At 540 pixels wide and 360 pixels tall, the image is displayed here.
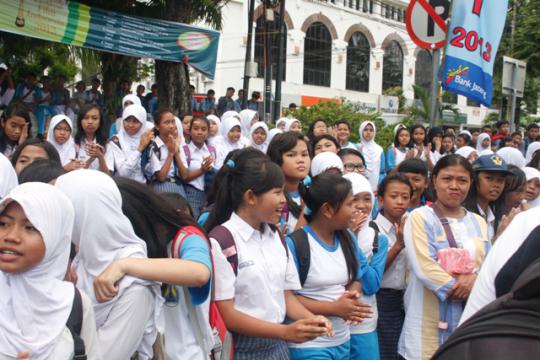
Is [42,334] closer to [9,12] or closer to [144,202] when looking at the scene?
A: [144,202]

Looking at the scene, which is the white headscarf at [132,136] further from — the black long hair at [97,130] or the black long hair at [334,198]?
the black long hair at [334,198]

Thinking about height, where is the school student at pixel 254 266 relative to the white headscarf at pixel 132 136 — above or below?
below

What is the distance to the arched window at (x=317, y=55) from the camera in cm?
3609

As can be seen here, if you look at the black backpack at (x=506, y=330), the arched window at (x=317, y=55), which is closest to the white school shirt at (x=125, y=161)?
the black backpack at (x=506, y=330)

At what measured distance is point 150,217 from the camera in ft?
7.32


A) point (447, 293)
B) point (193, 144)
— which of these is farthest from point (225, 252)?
point (193, 144)

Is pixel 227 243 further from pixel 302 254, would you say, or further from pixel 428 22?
pixel 428 22

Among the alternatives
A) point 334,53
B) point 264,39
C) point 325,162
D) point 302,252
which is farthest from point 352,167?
point 334,53

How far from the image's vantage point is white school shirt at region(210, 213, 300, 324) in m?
2.51

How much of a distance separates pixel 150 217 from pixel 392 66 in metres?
42.5

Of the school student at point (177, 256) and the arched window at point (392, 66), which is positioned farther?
the arched window at point (392, 66)

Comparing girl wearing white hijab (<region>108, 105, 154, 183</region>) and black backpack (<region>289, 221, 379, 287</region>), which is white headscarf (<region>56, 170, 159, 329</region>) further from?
girl wearing white hijab (<region>108, 105, 154, 183</region>)

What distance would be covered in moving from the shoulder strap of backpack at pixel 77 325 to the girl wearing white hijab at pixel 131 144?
371 centimetres

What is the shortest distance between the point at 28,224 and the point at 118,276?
321 mm
